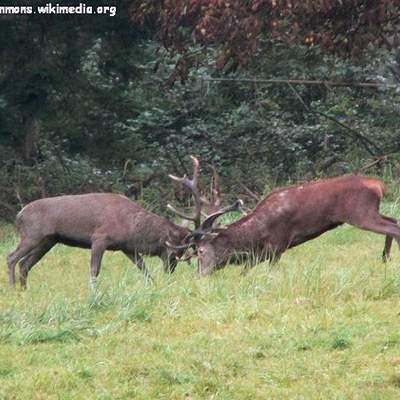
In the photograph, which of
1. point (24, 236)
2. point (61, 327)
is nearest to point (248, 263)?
point (24, 236)

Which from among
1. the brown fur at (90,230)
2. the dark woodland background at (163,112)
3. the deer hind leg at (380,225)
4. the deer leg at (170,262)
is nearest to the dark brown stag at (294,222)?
the deer hind leg at (380,225)

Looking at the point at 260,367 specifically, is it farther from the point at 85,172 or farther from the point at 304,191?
the point at 85,172

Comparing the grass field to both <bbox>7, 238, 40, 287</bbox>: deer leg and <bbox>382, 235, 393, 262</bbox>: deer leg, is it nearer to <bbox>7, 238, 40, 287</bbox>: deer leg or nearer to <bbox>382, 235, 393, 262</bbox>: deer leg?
<bbox>382, 235, 393, 262</bbox>: deer leg

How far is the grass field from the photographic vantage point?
24.1ft

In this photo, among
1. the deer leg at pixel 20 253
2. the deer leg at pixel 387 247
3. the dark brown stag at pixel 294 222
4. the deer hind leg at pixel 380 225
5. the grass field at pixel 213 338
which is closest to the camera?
the grass field at pixel 213 338

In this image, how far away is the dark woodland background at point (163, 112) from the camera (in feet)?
65.2

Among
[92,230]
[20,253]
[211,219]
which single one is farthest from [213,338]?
[20,253]

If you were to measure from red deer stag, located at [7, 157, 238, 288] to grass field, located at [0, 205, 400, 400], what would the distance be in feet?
6.67

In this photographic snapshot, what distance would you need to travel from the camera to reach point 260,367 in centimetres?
766

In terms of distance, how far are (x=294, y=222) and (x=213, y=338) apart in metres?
4.66

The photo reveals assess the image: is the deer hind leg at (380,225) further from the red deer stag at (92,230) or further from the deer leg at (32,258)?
the deer leg at (32,258)

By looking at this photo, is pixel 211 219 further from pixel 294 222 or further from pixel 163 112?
pixel 163 112

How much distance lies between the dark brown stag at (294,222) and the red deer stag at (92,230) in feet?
1.34

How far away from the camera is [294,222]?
12805 millimetres
